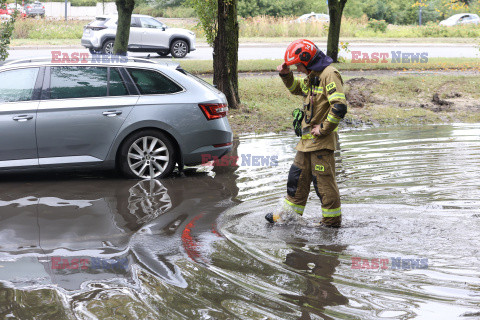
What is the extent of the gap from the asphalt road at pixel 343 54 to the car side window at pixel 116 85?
1532cm

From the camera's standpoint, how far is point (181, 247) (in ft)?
19.3

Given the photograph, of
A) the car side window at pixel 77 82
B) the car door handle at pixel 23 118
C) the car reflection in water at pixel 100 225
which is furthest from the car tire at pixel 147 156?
the car door handle at pixel 23 118

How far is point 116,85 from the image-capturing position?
873 centimetres

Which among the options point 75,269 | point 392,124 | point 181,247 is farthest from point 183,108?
point 392,124

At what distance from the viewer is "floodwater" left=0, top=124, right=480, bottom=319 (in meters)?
4.59

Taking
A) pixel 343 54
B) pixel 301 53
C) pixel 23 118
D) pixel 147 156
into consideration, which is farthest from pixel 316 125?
pixel 343 54

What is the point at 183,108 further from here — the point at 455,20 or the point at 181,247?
the point at 455,20

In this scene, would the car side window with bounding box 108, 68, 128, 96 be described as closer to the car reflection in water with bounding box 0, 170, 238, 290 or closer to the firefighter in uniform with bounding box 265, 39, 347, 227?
the car reflection in water with bounding box 0, 170, 238, 290

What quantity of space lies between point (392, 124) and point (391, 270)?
9138 millimetres

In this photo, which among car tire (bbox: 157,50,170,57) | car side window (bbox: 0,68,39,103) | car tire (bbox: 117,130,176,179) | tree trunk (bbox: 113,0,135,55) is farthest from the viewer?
car tire (bbox: 157,50,170,57)

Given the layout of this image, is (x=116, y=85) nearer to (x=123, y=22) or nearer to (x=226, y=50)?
(x=226, y=50)

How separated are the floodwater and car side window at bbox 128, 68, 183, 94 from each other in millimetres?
1224

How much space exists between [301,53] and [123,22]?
1191cm

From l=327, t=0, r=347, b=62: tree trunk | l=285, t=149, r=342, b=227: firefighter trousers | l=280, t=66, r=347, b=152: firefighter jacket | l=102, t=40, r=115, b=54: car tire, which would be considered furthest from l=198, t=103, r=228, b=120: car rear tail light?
l=102, t=40, r=115, b=54: car tire
